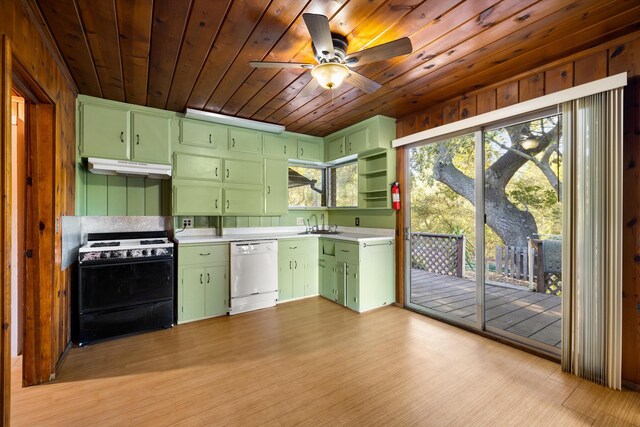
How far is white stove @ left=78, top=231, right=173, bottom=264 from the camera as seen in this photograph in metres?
2.71

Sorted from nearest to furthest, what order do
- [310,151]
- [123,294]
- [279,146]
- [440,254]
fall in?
[123,294], [279,146], [310,151], [440,254]

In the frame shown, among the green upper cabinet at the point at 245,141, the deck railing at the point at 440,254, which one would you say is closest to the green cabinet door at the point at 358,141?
the green upper cabinet at the point at 245,141

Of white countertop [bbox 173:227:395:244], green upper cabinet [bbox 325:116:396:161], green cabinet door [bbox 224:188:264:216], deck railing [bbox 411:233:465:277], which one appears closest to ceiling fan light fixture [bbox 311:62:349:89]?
green upper cabinet [bbox 325:116:396:161]

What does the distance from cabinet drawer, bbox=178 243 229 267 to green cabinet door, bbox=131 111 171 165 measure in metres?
1.07

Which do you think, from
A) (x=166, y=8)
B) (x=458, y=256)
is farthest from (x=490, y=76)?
(x=458, y=256)

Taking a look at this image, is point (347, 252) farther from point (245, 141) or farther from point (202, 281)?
point (245, 141)

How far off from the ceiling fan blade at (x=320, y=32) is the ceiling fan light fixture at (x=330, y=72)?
0.24ft

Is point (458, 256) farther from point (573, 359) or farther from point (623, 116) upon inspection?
point (623, 116)

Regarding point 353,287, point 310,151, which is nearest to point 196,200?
point 310,151

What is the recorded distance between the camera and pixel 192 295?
3.25m

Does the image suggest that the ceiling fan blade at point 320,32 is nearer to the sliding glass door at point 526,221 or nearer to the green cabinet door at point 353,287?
the sliding glass door at point 526,221

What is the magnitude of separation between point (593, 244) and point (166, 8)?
336 cm

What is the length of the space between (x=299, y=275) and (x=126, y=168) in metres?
2.48

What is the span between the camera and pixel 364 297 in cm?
351
